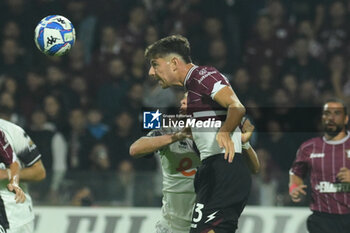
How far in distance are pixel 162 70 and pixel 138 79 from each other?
6328 mm

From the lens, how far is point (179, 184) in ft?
21.1

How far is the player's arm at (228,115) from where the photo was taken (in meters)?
5.13

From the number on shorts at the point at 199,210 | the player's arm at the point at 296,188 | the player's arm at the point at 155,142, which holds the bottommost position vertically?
the player's arm at the point at 296,188

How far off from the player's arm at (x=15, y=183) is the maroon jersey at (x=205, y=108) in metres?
1.51

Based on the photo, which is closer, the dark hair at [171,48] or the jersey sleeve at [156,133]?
the dark hair at [171,48]

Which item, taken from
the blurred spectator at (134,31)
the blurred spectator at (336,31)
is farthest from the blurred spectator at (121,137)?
the blurred spectator at (336,31)

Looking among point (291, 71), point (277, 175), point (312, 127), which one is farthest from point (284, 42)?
point (277, 175)

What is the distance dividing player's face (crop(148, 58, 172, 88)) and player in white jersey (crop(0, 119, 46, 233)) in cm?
134

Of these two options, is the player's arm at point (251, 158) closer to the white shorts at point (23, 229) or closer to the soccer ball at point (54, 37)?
the white shorts at point (23, 229)

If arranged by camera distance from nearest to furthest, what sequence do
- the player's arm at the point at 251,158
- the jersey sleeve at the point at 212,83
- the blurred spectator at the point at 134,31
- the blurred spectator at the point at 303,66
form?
the jersey sleeve at the point at 212,83
the player's arm at the point at 251,158
the blurred spectator at the point at 303,66
the blurred spectator at the point at 134,31

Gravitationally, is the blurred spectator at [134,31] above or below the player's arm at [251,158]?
above

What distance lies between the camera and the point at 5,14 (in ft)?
43.2

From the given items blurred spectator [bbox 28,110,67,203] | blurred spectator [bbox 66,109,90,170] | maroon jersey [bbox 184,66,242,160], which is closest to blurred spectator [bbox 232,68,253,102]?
blurred spectator [bbox 66,109,90,170]

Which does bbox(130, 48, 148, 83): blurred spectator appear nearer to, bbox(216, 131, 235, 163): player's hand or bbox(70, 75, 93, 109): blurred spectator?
bbox(70, 75, 93, 109): blurred spectator
